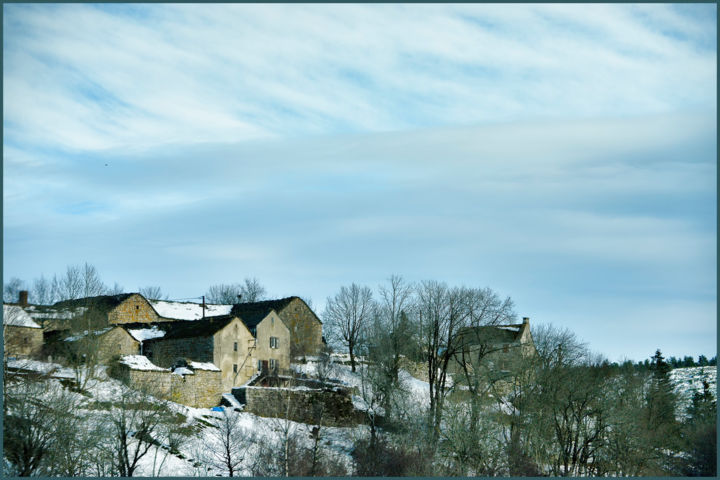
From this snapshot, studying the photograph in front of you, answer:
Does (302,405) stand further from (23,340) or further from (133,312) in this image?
(133,312)

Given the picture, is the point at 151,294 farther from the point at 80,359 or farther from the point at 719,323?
the point at 719,323

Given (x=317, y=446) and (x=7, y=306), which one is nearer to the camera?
(x=317, y=446)

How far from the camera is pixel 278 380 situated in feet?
199

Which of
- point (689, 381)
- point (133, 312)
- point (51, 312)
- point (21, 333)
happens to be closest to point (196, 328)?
point (21, 333)

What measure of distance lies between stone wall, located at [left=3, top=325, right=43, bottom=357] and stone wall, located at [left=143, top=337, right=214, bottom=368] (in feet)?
27.9

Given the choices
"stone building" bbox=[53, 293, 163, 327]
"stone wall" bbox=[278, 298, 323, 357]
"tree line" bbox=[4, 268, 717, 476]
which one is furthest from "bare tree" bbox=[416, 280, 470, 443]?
"stone building" bbox=[53, 293, 163, 327]

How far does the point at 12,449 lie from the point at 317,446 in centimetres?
1879

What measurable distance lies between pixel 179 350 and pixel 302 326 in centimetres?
1931

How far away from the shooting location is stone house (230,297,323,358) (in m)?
77.2

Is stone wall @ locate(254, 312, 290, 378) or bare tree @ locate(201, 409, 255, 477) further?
stone wall @ locate(254, 312, 290, 378)

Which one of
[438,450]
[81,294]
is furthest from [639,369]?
[81,294]

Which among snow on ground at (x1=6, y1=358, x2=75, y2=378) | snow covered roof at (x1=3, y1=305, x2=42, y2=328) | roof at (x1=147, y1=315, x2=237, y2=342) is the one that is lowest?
snow on ground at (x1=6, y1=358, x2=75, y2=378)

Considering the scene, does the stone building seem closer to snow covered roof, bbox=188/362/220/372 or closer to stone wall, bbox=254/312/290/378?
snow covered roof, bbox=188/362/220/372

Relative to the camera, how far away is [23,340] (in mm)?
57375
